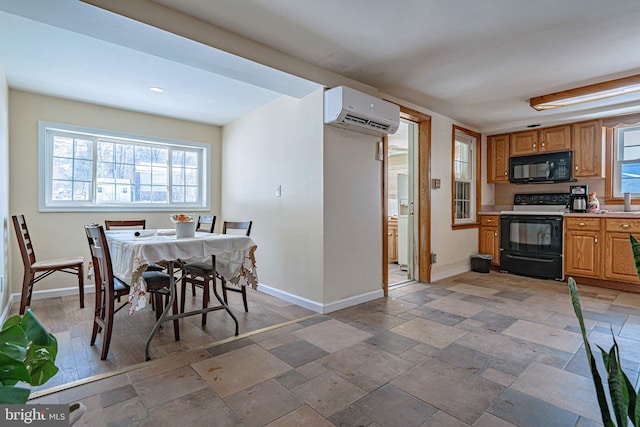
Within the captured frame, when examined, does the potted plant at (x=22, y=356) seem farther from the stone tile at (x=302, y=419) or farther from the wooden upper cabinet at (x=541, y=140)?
the wooden upper cabinet at (x=541, y=140)

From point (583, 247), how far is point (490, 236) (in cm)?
122

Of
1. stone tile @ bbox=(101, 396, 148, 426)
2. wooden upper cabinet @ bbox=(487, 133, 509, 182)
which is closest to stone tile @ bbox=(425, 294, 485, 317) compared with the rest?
stone tile @ bbox=(101, 396, 148, 426)

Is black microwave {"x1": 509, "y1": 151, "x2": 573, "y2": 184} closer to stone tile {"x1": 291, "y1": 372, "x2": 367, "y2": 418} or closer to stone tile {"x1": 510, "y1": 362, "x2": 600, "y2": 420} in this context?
stone tile {"x1": 510, "y1": 362, "x2": 600, "y2": 420}

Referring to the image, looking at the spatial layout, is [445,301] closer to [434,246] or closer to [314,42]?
[434,246]

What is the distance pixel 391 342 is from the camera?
246cm

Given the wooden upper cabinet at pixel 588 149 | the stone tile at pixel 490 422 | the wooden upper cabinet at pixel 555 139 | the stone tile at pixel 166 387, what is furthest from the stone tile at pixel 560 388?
the wooden upper cabinet at pixel 555 139

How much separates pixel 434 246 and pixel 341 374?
9.63 ft

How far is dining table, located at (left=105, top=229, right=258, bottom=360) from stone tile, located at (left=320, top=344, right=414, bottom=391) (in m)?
0.93

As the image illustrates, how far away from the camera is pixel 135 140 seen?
14.5 ft

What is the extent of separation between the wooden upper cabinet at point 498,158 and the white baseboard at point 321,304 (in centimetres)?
329

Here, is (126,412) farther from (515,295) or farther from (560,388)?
(515,295)

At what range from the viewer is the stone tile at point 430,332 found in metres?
2.47

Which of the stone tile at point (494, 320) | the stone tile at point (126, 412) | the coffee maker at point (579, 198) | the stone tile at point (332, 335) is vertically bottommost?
the stone tile at point (126, 412)

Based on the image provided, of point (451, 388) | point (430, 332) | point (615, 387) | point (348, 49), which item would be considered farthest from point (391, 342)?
point (348, 49)
